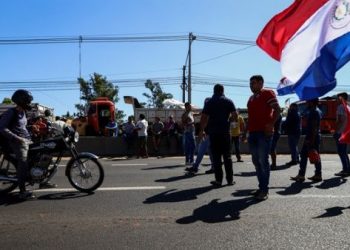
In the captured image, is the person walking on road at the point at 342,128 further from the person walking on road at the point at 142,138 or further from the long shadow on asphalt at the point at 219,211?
the person walking on road at the point at 142,138

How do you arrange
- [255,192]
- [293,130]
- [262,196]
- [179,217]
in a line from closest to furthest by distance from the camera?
[179,217] < [262,196] < [255,192] < [293,130]

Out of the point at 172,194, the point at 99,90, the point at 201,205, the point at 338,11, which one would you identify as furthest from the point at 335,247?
the point at 99,90

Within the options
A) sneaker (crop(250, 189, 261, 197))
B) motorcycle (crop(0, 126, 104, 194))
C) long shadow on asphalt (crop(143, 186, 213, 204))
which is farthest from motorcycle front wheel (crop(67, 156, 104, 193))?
sneaker (crop(250, 189, 261, 197))

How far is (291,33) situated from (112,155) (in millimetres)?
12777

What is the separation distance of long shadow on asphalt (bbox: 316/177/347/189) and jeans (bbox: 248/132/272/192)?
5.66ft

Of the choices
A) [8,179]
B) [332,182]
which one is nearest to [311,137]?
[332,182]

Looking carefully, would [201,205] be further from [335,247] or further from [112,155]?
[112,155]

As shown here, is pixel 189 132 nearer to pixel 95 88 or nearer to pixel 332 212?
pixel 332 212

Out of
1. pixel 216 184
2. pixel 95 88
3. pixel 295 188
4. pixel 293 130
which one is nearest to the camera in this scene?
pixel 295 188

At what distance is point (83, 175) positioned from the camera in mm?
9055

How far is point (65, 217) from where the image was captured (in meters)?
7.09

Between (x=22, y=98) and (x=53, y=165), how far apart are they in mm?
1301

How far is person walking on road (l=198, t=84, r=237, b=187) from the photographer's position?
9.58 meters

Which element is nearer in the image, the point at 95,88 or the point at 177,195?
the point at 177,195
